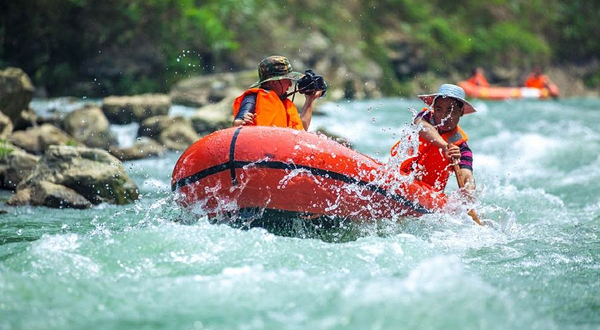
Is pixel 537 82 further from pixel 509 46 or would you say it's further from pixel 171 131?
pixel 171 131

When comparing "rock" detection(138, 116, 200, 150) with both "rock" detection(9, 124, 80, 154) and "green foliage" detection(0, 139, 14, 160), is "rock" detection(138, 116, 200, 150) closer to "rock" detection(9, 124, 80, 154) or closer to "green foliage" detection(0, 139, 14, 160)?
"rock" detection(9, 124, 80, 154)

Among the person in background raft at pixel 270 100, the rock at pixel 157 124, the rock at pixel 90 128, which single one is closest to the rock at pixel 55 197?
the person in background raft at pixel 270 100

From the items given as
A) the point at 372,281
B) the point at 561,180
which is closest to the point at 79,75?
the point at 561,180

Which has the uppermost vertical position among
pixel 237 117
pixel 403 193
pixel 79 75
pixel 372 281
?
pixel 79 75

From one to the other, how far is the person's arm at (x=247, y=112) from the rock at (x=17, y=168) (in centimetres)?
302

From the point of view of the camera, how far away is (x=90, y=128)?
1075 cm

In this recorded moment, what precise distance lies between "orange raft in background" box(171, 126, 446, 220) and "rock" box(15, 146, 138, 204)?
196 centimetres

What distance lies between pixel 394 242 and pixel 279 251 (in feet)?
2.66

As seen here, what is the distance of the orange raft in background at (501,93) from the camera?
21.4m

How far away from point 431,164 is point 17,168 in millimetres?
4378

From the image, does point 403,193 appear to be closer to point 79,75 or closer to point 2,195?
point 2,195

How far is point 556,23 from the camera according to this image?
92.1 ft

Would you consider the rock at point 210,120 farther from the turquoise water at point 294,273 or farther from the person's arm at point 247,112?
the person's arm at point 247,112

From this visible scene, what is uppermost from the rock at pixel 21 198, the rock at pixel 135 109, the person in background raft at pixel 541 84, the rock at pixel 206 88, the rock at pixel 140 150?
the person in background raft at pixel 541 84
